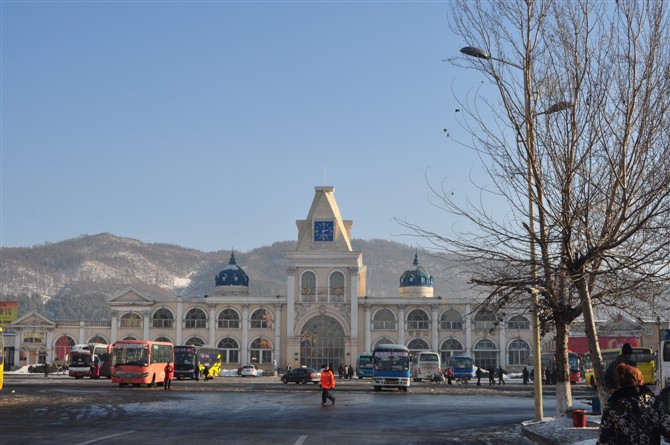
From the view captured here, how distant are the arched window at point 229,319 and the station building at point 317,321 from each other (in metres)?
0.11

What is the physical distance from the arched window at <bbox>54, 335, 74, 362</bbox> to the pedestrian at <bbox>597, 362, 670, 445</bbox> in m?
88.0

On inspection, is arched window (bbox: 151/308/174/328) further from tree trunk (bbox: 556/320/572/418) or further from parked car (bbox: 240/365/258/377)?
tree trunk (bbox: 556/320/572/418)

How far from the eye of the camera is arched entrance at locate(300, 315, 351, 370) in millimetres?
84375

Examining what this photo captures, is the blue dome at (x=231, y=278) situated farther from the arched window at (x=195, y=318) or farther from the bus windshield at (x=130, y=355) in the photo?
the bus windshield at (x=130, y=355)

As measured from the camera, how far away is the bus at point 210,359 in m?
68.1

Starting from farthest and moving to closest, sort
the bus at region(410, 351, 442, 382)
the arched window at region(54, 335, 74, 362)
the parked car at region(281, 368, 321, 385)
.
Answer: the arched window at region(54, 335, 74, 362)
the bus at region(410, 351, 442, 382)
the parked car at region(281, 368, 321, 385)

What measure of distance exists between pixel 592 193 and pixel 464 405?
18.8 meters

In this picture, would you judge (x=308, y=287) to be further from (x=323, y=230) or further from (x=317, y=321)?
(x=323, y=230)

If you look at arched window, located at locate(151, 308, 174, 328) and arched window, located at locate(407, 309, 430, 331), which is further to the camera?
arched window, located at locate(151, 308, 174, 328)

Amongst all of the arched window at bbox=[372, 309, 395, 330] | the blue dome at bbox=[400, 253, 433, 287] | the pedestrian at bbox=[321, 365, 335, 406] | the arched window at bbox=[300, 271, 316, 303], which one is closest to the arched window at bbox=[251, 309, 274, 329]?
the arched window at bbox=[300, 271, 316, 303]

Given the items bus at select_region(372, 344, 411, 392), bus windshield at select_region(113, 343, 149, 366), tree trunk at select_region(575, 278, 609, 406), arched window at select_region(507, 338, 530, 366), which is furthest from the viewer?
arched window at select_region(507, 338, 530, 366)

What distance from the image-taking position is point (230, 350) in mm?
86500

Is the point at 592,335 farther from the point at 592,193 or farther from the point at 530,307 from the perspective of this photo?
the point at 530,307

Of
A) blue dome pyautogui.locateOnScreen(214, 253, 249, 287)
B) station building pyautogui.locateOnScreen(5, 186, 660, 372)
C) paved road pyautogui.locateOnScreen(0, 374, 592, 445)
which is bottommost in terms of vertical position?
paved road pyautogui.locateOnScreen(0, 374, 592, 445)
